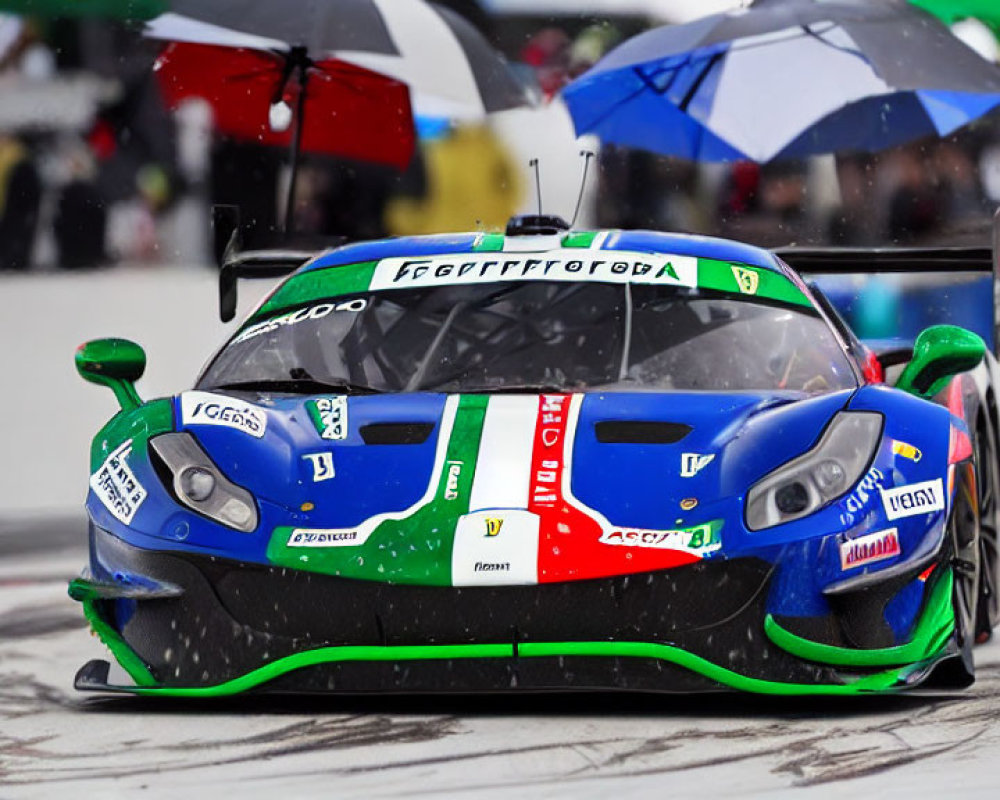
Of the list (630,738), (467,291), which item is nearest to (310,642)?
(630,738)

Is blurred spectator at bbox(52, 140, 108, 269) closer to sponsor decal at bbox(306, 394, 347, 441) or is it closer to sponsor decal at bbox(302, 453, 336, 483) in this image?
sponsor decal at bbox(306, 394, 347, 441)

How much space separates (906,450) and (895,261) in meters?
3.11

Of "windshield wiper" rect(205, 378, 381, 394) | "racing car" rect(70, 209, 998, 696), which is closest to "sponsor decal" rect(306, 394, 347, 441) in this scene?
"racing car" rect(70, 209, 998, 696)

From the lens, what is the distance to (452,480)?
5426 mm

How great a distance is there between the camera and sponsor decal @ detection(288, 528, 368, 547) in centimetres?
531

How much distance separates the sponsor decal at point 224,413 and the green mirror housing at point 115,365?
22.3 inches

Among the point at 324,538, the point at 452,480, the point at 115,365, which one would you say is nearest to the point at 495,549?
the point at 452,480

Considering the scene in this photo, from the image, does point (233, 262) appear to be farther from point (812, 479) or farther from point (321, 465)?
point (812, 479)

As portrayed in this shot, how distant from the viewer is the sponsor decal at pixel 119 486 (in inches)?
221

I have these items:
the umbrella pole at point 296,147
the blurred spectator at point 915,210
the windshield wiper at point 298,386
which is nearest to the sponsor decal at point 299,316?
the windshield wiper at point 298,386

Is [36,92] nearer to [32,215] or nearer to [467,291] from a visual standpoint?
[32,215]

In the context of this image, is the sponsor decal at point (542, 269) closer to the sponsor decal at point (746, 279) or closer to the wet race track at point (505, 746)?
the sponsor decal at point (746, 279)

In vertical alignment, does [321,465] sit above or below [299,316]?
below

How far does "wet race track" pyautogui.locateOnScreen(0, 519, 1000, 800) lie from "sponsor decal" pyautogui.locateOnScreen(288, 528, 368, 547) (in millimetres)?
357
